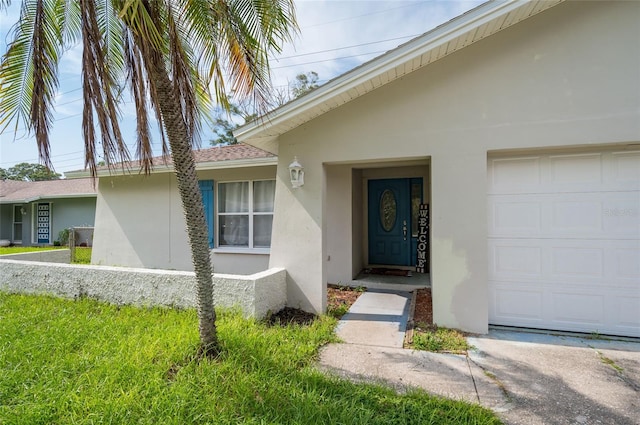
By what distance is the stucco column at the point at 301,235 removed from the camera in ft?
18.0

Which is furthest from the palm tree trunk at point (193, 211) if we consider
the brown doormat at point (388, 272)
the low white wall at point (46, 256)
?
the low white wall at point (46, 256)

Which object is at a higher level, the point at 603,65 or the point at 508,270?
the point at 603,65

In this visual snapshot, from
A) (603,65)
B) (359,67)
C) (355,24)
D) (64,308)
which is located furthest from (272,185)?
(355,24)

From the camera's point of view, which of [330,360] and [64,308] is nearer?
[330,360]

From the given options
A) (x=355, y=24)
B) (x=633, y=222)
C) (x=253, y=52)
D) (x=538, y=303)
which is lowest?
(x=538, y=303)

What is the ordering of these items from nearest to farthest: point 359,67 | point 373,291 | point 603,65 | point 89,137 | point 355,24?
point 89,137 → point 603,65 → point 359,67 → point 373,291 → point 355,24

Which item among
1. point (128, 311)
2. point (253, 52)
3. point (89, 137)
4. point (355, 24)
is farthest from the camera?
point (355, 24)

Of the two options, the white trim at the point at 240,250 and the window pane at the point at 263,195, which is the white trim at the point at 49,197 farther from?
the window pane at the point at 263,195

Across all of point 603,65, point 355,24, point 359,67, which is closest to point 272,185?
point 359,67

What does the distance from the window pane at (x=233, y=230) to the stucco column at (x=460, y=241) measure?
517cm

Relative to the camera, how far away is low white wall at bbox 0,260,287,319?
4977mm

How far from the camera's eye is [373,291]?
7059mm

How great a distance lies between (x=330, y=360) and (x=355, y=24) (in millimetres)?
11540

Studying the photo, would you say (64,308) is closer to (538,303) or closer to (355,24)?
(538,303)
